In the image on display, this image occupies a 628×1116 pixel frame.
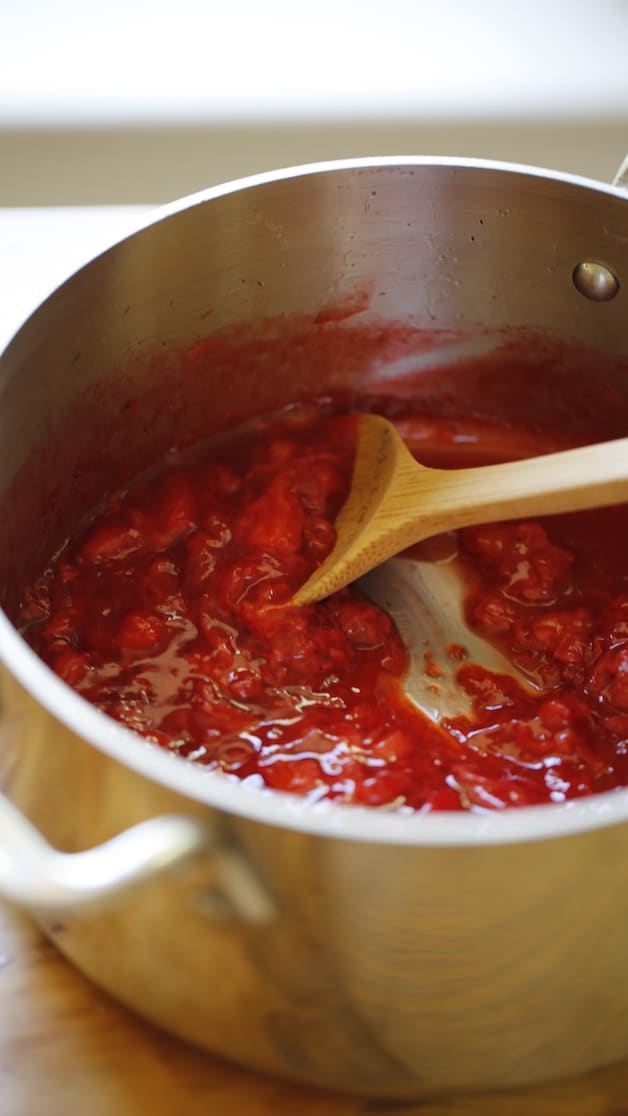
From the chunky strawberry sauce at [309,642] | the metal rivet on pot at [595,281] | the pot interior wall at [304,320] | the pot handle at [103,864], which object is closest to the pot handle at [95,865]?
the pot handle at [103,864]

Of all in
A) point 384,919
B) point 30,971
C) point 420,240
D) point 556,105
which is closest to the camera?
point 384,919

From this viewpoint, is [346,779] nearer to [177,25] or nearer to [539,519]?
[539,519]

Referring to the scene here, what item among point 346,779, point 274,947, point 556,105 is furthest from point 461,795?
point 556,105

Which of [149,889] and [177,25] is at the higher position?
[177,25]

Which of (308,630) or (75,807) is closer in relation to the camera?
(75,807)

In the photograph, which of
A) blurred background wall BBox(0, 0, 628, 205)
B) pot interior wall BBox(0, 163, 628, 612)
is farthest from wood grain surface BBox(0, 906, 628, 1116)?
blurred background wall BBox(0, 0, 628, 205)

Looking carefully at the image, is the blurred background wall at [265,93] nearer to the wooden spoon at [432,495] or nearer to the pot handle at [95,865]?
the wooden spoon at [432,495]

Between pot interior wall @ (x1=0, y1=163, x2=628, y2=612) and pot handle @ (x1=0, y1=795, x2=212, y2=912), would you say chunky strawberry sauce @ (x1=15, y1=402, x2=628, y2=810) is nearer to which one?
pot interior wall @ (x1=0, y1=163, x2=628, y2=612)
